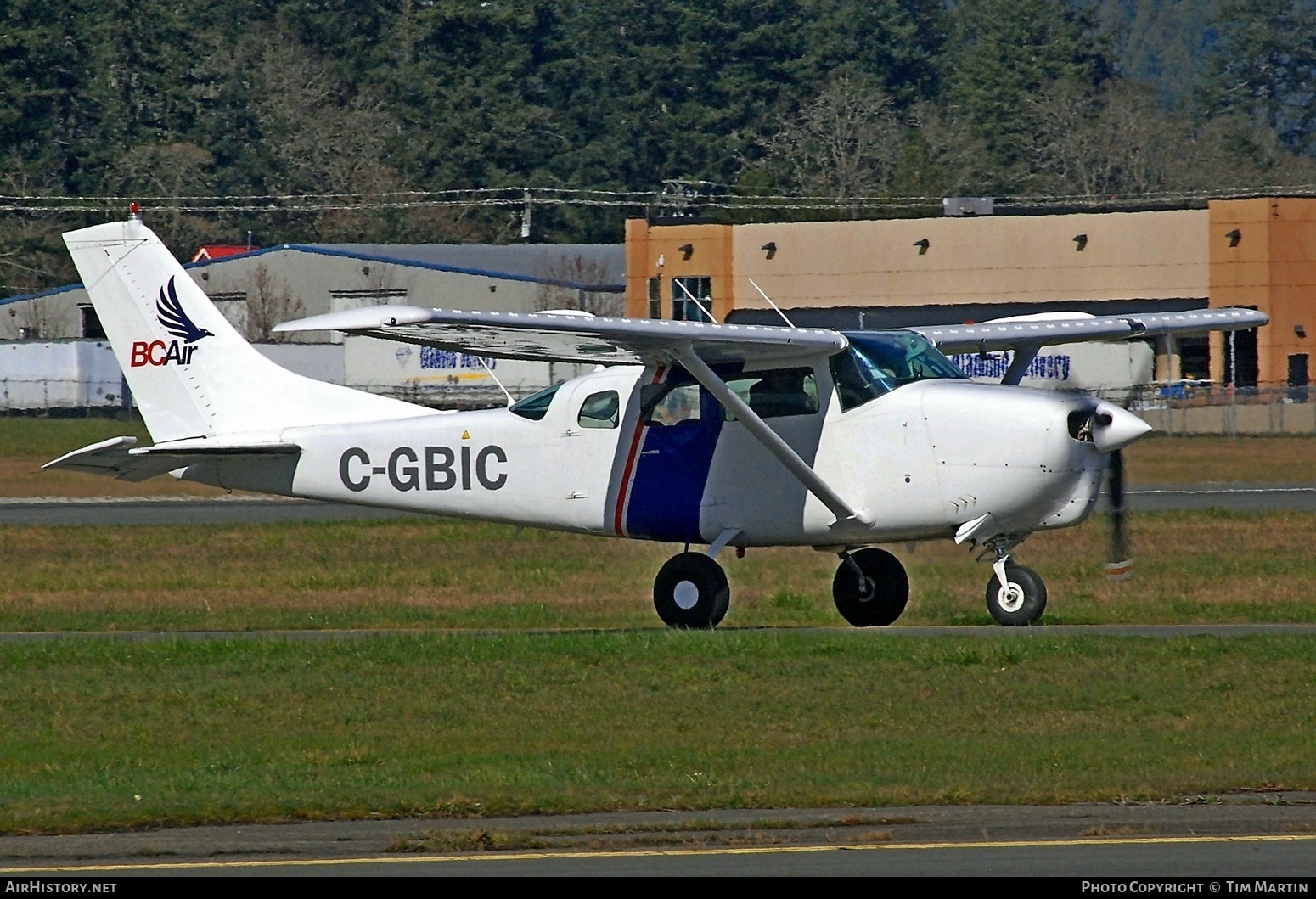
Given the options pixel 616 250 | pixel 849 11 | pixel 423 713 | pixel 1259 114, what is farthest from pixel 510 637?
pixel 1259 114

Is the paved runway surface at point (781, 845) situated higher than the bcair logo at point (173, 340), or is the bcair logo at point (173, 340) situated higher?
the bcair logo at point (173, 340)

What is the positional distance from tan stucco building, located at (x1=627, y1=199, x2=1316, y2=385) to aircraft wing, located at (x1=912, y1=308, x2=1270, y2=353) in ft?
131

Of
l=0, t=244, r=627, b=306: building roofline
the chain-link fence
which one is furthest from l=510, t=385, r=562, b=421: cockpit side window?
l=0, t=244, r=627, b=306: building roofline

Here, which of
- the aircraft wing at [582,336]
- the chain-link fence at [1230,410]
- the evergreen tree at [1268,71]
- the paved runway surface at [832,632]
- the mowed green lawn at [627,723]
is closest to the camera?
the mowed green lawn at [627,723]

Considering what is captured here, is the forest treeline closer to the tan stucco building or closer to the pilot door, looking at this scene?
the tan stucco building

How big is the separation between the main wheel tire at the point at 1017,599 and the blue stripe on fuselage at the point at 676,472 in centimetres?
253

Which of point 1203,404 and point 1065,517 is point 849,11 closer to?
point 1203,404

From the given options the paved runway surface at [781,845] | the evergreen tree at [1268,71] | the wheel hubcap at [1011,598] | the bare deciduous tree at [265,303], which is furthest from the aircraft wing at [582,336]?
the evergreen tree at [1268,71]

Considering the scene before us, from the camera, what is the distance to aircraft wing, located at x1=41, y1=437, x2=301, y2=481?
17719 mm

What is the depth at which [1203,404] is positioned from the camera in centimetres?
5306

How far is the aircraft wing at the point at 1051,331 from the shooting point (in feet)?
Answer: 61.2

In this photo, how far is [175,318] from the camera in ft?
61.5

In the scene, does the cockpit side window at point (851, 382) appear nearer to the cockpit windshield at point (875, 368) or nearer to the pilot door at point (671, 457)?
the cockpit windshield at point (875, 368)
